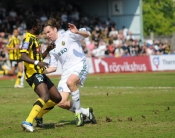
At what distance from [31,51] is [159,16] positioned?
2533 inches

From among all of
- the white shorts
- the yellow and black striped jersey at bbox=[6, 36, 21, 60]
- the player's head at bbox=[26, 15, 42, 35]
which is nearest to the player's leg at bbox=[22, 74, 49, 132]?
the white shorts

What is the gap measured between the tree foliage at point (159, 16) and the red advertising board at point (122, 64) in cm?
3771

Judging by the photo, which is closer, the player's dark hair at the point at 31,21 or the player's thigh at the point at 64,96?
the player's dark hair at the point at 31,21

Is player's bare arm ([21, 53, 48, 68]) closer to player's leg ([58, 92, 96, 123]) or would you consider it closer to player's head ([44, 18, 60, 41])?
player's head ([44, 18, 60, 41])

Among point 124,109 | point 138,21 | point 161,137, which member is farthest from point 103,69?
point 161,137

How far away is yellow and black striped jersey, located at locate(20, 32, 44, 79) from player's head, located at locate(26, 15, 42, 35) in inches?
4.2

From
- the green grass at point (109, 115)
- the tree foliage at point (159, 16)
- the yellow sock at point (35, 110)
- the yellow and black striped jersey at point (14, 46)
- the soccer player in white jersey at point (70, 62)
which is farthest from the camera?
the tree foliage at point (159, 16)

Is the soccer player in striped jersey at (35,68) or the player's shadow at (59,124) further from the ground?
the soccer player in striped jersey at (35,68)

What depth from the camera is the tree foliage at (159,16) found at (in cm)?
7412

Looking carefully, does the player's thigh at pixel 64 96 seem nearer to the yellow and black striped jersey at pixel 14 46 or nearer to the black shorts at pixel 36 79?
the black shorts at pixel 36 79

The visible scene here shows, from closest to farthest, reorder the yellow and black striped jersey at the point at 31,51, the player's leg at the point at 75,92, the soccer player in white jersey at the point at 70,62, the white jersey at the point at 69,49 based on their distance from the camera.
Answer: the yellow and black striped jersey at the point at 31,51
the player's leg at the point at 75,92
the soccer player in white jersey at the point at 70,62
the white jersey at the point at 69,49

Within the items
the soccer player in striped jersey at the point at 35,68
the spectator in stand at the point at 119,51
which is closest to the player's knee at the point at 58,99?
the soccer player in striped jersey at the point at 35,68

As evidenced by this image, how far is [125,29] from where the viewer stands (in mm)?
45219

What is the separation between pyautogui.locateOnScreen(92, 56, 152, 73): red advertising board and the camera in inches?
1401
